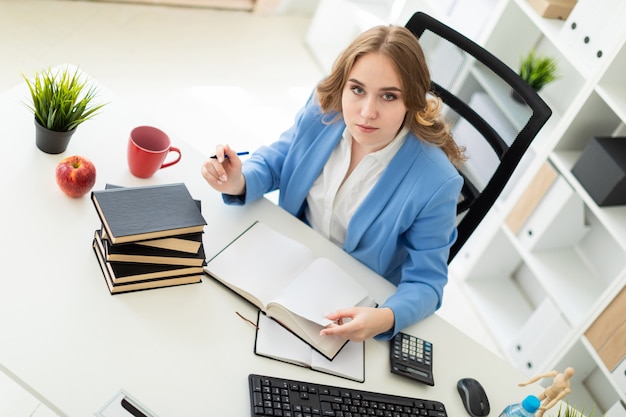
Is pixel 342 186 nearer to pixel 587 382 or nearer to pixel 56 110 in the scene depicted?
pixel 56 110

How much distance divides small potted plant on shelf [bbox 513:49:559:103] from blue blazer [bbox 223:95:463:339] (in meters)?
1.11

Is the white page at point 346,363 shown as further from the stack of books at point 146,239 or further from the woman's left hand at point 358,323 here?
the stack of books at point 146,239

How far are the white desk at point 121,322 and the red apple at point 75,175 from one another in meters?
0.03

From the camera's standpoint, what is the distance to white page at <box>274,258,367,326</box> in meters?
1.41

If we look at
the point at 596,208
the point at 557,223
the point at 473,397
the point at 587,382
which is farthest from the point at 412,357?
the point at 587,382

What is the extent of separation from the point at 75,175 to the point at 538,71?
1.75 m

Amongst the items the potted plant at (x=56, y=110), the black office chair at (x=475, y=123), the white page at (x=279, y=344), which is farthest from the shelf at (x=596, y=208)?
the potted plant at (x=56, y=110)

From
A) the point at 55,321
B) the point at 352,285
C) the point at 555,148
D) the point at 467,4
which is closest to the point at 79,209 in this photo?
the point at 55,321

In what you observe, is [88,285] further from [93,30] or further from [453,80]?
[93,30]

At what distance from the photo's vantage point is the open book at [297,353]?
136 cm

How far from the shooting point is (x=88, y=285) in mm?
1349

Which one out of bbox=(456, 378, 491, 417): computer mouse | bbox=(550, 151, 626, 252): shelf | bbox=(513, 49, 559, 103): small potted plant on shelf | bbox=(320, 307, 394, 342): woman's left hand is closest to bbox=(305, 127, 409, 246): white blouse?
bbox=(320, 307, 394, 342): woman's left hand

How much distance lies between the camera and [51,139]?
1554 mm

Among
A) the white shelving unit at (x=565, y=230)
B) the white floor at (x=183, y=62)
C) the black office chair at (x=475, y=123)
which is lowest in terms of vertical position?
the white floor at (x=183, y=62)
